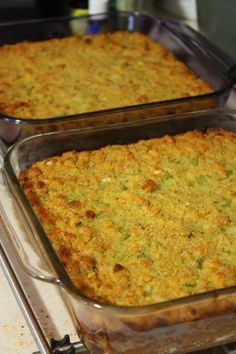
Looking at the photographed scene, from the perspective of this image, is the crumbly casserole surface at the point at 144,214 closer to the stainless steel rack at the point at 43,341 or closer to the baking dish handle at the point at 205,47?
the stainless steel rack at the point at 43,341

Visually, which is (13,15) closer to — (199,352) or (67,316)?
(67,316)

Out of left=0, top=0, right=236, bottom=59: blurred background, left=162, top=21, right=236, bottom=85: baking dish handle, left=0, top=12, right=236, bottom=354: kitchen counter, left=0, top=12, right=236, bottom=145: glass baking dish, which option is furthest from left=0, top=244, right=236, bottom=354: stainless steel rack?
left=0, top=0, right=236, bottom=59: blurred background

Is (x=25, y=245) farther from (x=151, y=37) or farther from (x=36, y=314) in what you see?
(x=151, y=37)

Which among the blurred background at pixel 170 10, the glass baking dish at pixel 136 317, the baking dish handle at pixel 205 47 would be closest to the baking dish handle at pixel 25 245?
the glass baking dish at pixel 136 317

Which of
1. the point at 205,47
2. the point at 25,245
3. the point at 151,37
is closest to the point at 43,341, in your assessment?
the point at 25,245

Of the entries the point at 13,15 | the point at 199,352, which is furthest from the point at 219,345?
Answer: the point at 13,15

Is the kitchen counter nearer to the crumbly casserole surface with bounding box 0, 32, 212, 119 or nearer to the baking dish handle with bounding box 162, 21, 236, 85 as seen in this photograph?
the crumbly casserole surface with bounding box 0, 32, 212, 119
